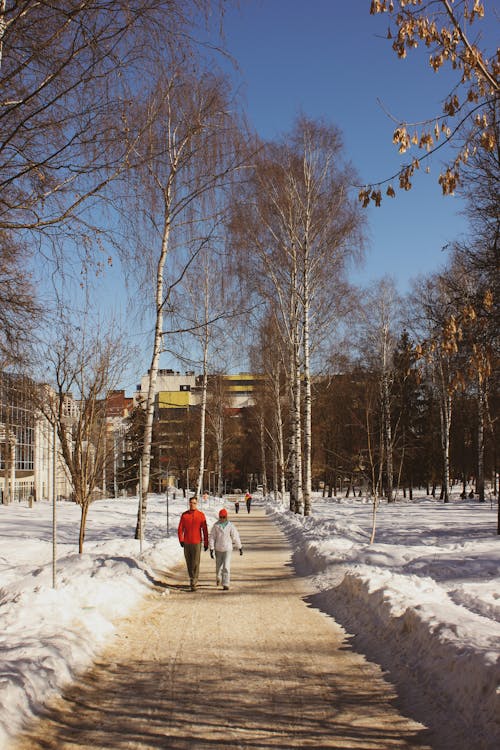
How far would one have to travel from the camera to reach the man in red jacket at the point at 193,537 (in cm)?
1236

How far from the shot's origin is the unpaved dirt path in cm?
481

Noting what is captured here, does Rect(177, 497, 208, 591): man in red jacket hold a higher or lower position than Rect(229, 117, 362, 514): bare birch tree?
lower

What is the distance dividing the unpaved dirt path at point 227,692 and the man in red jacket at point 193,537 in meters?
2.47

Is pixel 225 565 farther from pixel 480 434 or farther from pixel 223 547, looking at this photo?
pixel 480 434

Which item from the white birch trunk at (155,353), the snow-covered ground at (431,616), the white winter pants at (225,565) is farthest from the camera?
the white birch trunk at (155,353)

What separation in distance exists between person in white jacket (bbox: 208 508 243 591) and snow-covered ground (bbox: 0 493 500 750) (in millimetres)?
1281

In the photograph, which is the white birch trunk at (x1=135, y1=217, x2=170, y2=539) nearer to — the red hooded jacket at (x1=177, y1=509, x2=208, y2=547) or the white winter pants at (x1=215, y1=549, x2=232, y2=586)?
the red hooded jacket at (x1=177, y1=509, x2=208, y2=547)

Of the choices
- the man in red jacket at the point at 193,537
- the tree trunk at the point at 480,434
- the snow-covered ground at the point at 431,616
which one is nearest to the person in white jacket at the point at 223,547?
the man in red jacket at the point at 193,537

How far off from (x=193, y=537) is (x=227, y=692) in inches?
269

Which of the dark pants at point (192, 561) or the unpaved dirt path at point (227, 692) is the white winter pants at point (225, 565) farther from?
the unpaved dirt path at point (227, 692)

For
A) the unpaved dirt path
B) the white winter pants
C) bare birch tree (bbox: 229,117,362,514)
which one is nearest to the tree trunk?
bare birch tree (bbox: 229,117,362,514)

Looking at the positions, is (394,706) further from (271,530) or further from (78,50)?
(271,530)

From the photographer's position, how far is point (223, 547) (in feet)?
40.5

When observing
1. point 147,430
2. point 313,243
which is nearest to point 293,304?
point 313,243
